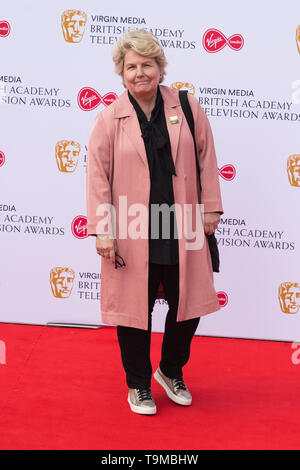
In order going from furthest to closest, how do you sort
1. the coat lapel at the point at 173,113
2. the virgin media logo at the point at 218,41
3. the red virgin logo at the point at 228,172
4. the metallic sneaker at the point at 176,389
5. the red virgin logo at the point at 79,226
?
1. the red virgin logo at the point at 79,226
2. the red virgin logo at the point at 228,172
3. the virgin media logo at the point at 218,41
4. the metallic sneaker at the point at 176,389
5. the coat lapel at the point at 173,113

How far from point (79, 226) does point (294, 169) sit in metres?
1.19

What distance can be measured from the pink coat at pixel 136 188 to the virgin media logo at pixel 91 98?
926 millimetres

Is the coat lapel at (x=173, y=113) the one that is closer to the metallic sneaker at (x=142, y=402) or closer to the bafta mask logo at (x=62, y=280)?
the metallic sneaker at (x=142, y=402)

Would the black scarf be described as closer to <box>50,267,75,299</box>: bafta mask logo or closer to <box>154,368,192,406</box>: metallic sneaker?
<box>154,368,192,406</box>: metallic sneaker

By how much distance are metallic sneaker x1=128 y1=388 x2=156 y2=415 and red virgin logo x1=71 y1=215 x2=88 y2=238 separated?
1162 mm

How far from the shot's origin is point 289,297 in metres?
3.81

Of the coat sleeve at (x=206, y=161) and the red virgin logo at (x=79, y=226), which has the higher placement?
the coat sleeve at (x=206, y=161)

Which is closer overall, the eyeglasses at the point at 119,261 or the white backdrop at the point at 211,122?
the eyeglasses at the point at 119,261

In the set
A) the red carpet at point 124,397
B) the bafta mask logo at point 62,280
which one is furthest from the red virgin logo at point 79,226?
the red carpet at point 124,397

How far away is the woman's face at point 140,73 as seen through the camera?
2.71 m

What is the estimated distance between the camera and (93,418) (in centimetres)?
282

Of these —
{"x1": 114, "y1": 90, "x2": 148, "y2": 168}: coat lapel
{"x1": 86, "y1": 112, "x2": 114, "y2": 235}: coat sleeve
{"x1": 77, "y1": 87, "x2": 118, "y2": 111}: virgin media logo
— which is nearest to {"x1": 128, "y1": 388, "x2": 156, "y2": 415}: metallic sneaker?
{"x1": 86, "y1": 112, "x2": 114, "y2": 235}: coat sleeve

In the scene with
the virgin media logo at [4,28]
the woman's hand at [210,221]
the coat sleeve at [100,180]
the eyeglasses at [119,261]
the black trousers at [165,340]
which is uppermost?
the virgin media logo at [4,28]

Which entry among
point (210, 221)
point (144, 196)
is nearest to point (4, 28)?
point (144, 196)
